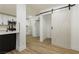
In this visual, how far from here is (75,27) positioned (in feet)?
13.1

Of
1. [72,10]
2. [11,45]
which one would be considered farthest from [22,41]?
[72,10]

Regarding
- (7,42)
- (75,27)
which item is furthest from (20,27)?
(75,27)

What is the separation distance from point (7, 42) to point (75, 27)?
2.95m

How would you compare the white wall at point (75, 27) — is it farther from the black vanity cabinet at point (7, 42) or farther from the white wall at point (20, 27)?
the black vanity cabinet at point (7, 42)

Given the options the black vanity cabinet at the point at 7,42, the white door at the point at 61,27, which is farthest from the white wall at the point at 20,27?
the white door at the point at 61,27

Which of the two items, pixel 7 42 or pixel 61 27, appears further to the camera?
pixel 61 27

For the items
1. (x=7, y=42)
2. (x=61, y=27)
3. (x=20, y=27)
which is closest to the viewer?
(x=7, y=42)

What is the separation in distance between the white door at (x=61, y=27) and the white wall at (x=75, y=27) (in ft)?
0.77

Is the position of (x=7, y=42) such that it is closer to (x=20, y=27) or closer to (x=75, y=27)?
(x=20, y=27)

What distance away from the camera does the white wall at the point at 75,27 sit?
3898 millimetres

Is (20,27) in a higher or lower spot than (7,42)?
higher

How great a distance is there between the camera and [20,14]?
395 cm

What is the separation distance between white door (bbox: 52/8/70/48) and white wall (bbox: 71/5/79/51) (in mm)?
233
